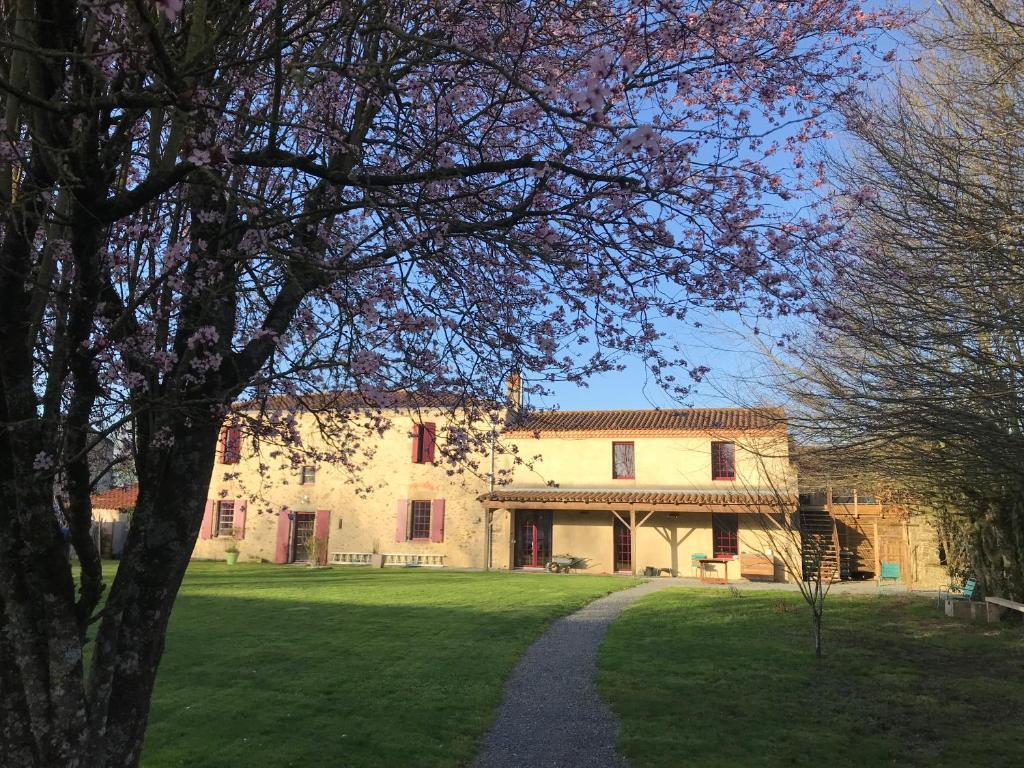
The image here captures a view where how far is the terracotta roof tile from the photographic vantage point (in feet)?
77.5

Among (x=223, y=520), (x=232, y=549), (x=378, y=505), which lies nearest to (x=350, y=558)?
(x=378, y=505)

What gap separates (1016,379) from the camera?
599 cm

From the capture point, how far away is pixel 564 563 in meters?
25.2

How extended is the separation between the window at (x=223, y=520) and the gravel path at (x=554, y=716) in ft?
71.3

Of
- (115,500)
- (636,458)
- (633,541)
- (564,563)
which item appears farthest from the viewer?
(115,500)

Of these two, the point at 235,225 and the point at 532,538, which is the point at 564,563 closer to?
the point at 532,538

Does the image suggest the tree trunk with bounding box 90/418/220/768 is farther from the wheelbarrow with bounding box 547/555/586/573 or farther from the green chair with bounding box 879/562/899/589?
the green chair with bounding box 879/562/899/589

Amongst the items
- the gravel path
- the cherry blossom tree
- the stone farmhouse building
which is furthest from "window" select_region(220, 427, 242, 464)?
the stone farmhouse building

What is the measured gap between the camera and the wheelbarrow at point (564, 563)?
2516 centimetres

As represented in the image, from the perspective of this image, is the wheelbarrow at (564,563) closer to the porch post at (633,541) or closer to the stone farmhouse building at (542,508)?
the stone farmhouse building at (542,508)

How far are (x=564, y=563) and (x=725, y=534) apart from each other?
581 cm

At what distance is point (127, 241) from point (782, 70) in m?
4.10

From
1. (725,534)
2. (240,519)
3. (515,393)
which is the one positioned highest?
(515,393)

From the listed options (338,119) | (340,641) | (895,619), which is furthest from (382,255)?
(895,619)
